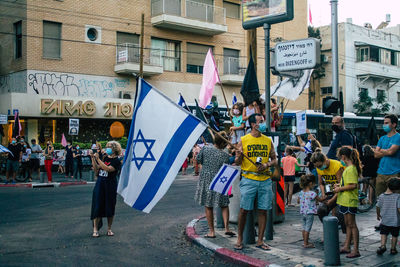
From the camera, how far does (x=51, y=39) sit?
84.5ft

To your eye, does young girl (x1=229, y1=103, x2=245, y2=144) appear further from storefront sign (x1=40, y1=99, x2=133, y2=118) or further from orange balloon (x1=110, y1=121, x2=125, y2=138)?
orange balloon (x1=110, y1=121, x2=125, y2=138)

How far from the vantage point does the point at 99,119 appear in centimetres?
2731

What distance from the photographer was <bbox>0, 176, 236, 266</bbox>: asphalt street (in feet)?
21.6

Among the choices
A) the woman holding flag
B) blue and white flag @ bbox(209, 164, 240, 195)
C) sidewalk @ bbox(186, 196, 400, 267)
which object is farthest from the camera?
the woman holding flag

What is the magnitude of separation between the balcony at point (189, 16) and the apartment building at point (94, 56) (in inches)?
2.5

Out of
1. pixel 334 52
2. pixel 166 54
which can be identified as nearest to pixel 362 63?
pixel 166 54

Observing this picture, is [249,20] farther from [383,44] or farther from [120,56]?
[383,44]

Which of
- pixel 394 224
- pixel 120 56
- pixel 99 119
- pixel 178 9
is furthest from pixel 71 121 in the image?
pixel 394 224

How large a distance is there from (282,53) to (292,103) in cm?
2930

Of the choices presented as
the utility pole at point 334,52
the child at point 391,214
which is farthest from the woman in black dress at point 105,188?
the utility pole at point 334,52

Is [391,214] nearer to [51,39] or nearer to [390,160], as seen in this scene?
[390,160]

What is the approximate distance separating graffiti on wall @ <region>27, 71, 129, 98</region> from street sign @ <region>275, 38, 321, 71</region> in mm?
19852

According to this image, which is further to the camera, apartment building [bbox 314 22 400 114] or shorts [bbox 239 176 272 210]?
apartment building [bbox 314 22 400 114]

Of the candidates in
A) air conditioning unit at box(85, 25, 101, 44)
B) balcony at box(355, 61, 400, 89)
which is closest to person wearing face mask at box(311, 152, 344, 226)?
air conditioning unit at box(85, 25, 101, 44)
